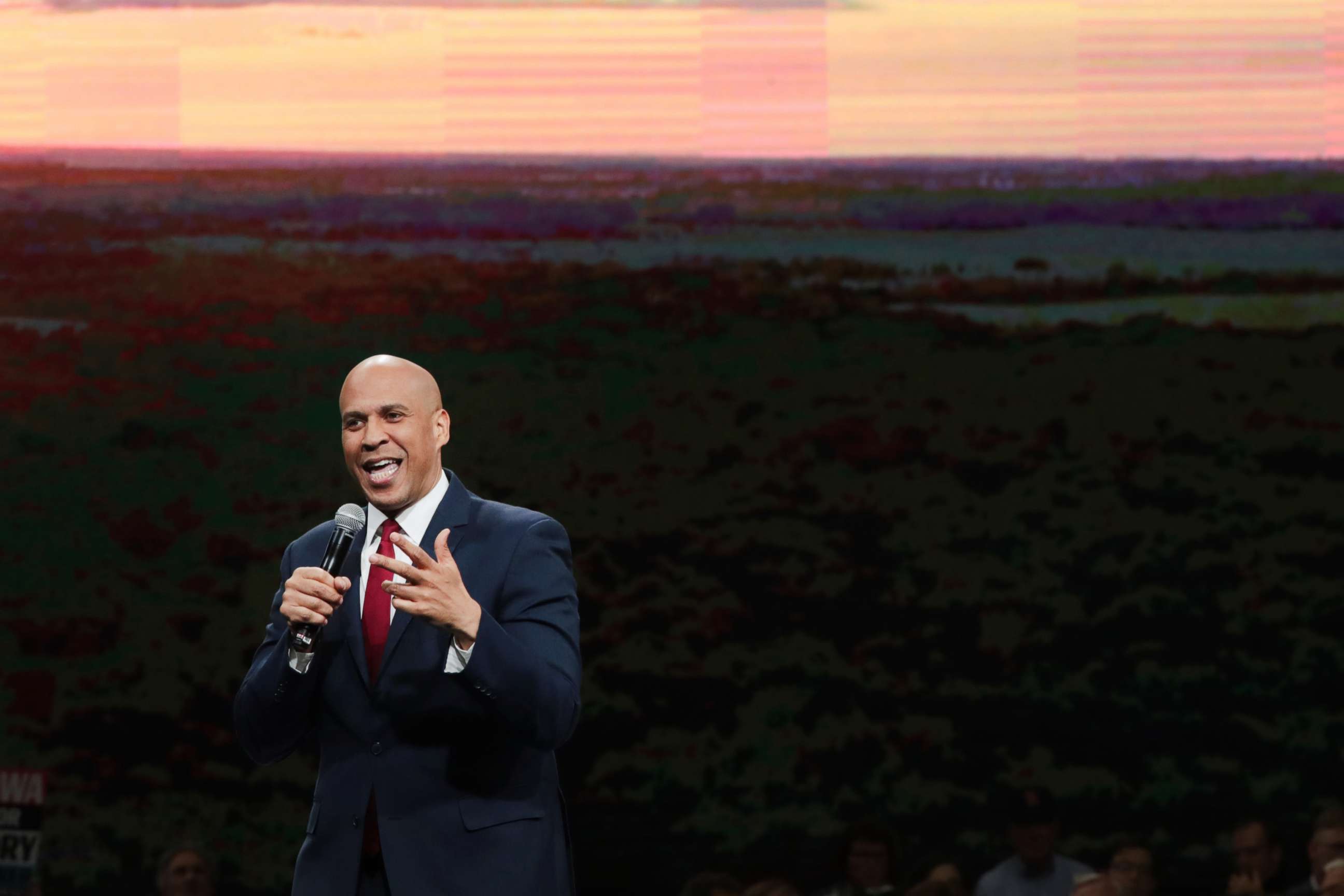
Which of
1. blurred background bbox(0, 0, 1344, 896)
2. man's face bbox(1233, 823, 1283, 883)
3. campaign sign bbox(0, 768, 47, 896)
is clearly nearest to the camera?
man's face bbox(1233, 823, 1283, 883)

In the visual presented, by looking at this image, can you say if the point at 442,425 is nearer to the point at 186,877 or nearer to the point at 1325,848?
the point at 186,877

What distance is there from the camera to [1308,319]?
5.30m

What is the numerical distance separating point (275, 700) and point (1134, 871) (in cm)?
381

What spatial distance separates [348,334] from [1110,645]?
→ 2.80 metres

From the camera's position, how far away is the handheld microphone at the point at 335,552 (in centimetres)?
159

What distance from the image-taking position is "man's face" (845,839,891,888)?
4.74m

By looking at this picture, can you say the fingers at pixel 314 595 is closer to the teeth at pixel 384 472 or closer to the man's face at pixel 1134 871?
the teeth at pixel 384 472

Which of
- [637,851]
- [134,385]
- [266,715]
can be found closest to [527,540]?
[266,715]

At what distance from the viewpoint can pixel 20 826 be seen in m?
5.05

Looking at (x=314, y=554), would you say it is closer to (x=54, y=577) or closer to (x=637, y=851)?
(x=637, y=851)

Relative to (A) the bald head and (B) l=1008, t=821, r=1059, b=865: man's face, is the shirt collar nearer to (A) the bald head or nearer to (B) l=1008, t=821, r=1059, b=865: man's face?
(A) the bald head

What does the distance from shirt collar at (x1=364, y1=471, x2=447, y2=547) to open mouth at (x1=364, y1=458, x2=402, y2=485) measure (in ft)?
0.19

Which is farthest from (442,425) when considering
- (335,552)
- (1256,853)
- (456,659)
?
(1256,853)

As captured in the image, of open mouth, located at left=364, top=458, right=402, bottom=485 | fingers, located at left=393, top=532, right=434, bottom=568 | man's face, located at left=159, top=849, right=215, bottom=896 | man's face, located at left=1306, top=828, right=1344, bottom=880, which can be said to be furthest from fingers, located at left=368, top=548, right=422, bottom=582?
man's face, located at left=1306, top=828, right=1344, bottom=880
